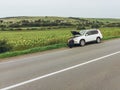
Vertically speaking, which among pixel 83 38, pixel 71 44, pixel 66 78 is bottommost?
pixel 71 44

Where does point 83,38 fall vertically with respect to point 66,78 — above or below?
below

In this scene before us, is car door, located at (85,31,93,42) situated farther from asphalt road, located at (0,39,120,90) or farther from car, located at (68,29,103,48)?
asphalt road, located at (0,39,120,90)

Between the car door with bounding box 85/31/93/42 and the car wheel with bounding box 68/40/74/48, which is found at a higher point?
the car door with bounding box 85/31/93/42

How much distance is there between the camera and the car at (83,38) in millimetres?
27584

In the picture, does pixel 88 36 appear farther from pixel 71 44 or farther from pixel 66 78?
pixel 66 78

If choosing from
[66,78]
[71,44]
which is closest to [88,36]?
[71,44]

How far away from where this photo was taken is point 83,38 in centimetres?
2845

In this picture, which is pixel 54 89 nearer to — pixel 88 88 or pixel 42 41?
pixel 88 88

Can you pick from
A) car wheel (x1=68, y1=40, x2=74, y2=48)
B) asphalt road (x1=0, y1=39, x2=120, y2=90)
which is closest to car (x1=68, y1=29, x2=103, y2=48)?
car wheel (x1=68, y1=40, x2=74, y2=48)

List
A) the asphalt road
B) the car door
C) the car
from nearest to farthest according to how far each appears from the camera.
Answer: the asphalt road, the car, the car door

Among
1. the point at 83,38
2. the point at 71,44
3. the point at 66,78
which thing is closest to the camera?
the point at 66,78

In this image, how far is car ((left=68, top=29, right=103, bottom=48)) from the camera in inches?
1086

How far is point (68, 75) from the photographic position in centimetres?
1133

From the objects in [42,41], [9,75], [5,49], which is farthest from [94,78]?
[42,41]
